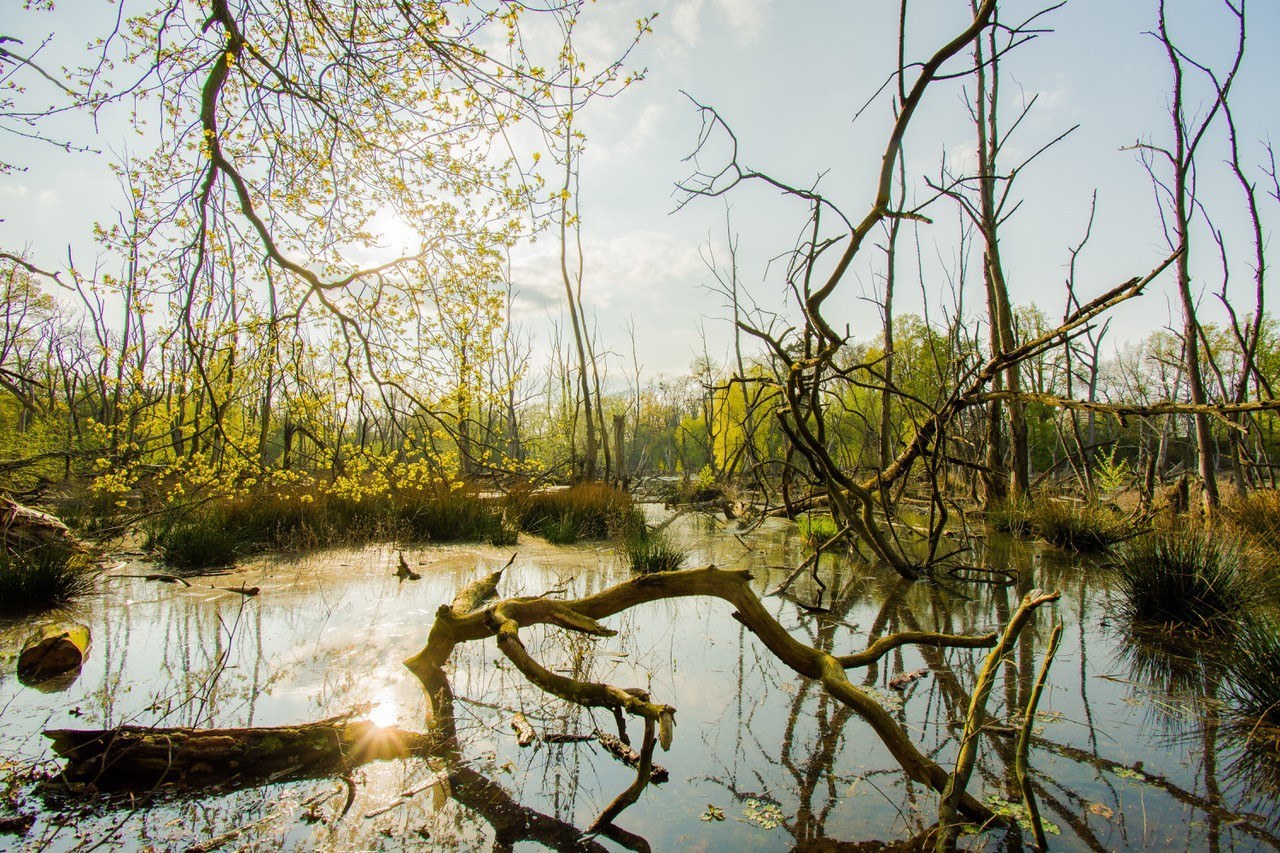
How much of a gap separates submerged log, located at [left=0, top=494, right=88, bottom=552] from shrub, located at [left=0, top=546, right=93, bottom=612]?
2.06 ft

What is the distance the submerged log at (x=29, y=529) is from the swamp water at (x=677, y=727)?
3.59ft

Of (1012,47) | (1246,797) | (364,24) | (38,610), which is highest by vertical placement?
(364,24)

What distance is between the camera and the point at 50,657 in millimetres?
3820

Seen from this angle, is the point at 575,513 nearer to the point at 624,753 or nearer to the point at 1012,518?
the point at 1012,518

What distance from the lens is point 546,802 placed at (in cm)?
249

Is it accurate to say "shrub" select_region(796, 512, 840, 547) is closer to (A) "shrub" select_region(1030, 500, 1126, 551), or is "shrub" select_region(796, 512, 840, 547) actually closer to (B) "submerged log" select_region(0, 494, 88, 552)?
(A) "shrub" select_region(1030, 500, 1126, 551)

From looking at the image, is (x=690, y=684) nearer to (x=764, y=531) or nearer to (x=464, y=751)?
(x=464, y=751)

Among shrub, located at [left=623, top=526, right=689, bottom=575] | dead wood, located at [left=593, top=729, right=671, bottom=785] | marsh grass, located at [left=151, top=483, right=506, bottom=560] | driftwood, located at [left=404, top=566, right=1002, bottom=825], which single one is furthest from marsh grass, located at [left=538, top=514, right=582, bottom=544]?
dead wood, located at [left=593, top=729, right=671, bottom=785]

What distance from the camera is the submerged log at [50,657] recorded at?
12.3ft

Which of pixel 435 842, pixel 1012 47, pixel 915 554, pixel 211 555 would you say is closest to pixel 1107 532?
pixel 915 554

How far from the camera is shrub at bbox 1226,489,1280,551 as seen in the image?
6.10 m

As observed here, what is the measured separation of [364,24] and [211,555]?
567 cm

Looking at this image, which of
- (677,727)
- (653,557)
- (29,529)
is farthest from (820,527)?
(29,529)

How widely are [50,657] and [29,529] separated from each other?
3.77 meters
